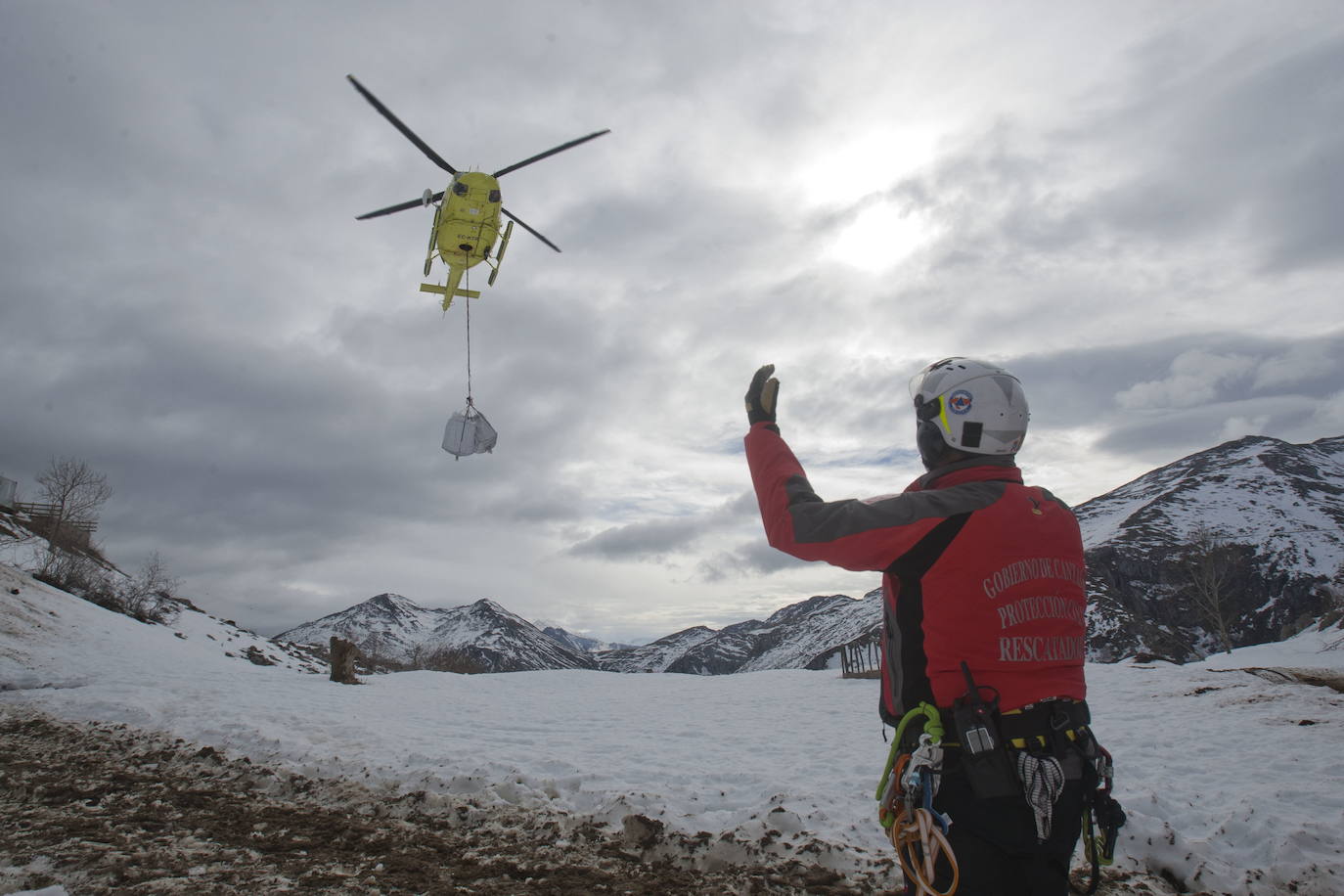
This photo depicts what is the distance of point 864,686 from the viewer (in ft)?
72.5

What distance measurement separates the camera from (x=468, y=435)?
45.7 ft

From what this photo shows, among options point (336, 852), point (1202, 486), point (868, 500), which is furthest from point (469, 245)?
point (1202, 486)

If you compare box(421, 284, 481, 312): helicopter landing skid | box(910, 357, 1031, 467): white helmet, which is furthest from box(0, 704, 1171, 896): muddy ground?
box(421, 284, 481, 312): helicopter landing skid

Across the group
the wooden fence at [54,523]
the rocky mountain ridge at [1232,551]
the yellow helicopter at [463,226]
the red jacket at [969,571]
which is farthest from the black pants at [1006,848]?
the rocky mountain ridge at [1232,551]

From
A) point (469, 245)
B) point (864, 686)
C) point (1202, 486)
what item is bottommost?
point (864, 686)

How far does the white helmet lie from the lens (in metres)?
3.51

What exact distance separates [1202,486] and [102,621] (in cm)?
21055

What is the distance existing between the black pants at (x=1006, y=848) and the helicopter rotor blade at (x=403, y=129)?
17.9 m

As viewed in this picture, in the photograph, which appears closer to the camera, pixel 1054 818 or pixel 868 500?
pixel 1054 818

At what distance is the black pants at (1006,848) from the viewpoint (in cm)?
285

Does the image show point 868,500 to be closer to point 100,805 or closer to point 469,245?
point 100,805

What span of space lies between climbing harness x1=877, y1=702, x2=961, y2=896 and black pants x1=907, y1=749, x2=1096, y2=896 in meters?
0.07

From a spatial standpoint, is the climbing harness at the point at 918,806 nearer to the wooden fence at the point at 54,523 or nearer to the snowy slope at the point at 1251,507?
the wooden fence at the point at 54,523

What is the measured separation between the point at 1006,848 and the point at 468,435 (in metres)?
12.6
